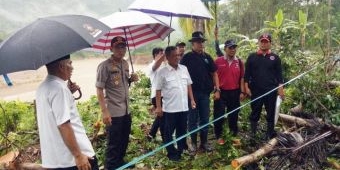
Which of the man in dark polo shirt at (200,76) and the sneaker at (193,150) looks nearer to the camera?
the man in dark polo shirt at (200,76)

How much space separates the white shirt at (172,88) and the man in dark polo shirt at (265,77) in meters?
1.11

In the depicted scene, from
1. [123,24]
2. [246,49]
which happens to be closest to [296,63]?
[246,49]

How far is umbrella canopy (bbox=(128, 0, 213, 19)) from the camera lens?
451 cm

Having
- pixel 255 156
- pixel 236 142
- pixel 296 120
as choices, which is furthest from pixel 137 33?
pixel 296 120

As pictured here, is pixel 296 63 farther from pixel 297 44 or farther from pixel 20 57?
pixel 20 57

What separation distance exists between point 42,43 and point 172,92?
257cm

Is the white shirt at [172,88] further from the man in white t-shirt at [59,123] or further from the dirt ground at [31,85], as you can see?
the dirt ground at [31,85]

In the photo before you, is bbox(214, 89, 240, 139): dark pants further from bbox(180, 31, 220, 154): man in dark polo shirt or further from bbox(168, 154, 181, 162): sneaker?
bbox(168, 154, 181, 162): sneaker

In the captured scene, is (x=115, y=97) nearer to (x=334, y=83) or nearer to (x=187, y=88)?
(x=187, y=88)

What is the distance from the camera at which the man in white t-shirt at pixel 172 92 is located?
4895 millimetres

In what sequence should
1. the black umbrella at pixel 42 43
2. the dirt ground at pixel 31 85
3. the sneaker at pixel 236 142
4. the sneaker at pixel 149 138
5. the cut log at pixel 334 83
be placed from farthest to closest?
the dirt ground at pixel 31 85, the cut log at pixel 334 83, the sneaker at pixel 149 138, the sneaker at pixel 236 142, the black umbrella at pixel 42 43

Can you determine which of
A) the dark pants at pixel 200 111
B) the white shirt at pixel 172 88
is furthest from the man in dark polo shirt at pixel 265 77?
the white shirt at pixel 172 88

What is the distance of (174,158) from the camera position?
5105 millimetres

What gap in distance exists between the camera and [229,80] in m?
5.43
